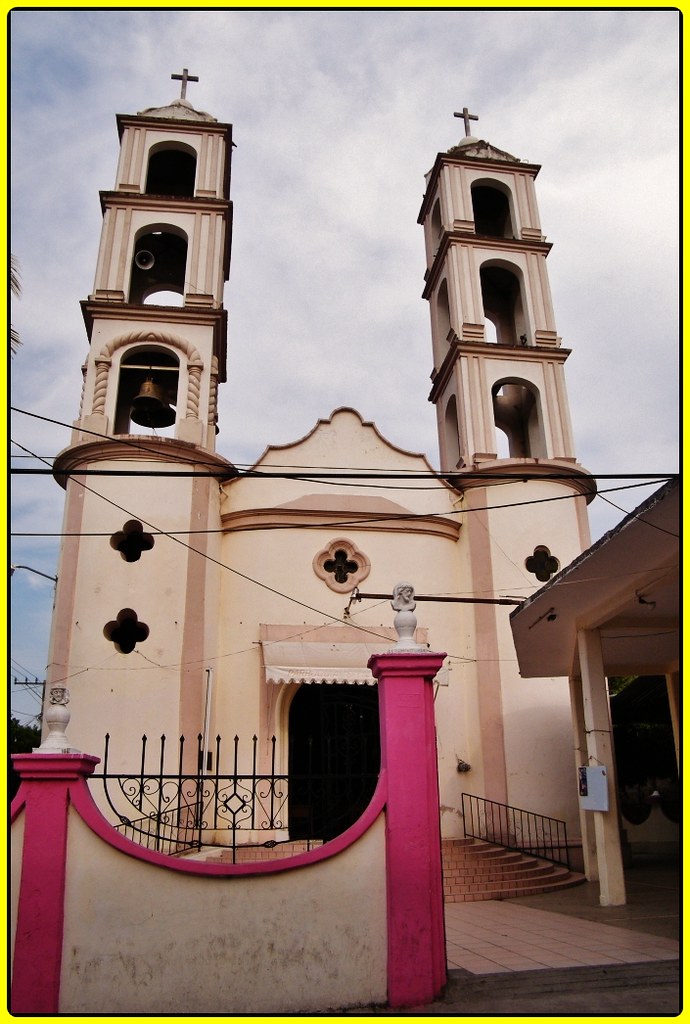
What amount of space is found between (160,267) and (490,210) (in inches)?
373

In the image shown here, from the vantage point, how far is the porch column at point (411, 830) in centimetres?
581

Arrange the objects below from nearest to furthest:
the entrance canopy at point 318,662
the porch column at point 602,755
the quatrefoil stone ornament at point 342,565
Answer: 1. the porch column at point 602,755
2. the entrance canopy at point 318,662
3. the quatrefoil stone ornament at point 342,565

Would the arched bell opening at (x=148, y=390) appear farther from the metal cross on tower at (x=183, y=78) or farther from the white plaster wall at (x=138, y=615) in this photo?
the metal cross on tower at (x=183, y=78)

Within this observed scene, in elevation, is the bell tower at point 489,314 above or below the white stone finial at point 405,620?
above

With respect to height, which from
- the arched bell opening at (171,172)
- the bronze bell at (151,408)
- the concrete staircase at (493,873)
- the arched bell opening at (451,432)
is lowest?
the concrete staircase at (493,873)

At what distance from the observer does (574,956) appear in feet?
22.9

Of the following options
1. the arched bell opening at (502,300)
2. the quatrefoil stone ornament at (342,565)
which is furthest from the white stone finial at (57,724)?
the arched bell opening at (502,300)

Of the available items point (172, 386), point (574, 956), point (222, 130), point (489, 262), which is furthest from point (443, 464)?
point (574, 956)

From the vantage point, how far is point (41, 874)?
576 centimetres

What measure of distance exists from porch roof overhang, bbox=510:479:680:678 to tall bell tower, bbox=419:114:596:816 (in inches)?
59.1

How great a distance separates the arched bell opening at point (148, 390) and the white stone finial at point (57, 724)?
29.7 ft

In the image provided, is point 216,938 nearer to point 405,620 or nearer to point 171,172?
point 405,620

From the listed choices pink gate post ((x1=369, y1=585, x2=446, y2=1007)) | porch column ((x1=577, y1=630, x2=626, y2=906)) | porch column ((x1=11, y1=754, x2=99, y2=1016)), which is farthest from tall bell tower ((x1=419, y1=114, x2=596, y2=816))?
porch column ((x1=11, y1=754, x2=99, y2=1016))

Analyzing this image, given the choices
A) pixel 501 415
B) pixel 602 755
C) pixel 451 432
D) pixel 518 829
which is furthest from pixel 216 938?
pixel 501 415
